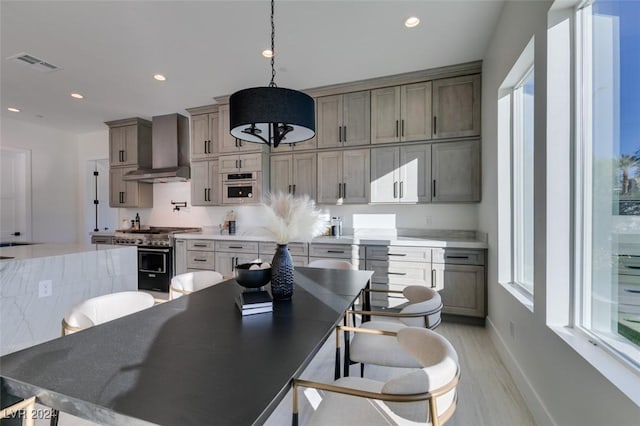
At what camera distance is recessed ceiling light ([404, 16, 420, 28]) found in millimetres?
2551

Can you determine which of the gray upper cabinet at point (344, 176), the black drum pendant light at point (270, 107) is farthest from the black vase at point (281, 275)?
the gray upper cabinet at point (344, 176)

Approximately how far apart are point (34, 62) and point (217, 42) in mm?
2249

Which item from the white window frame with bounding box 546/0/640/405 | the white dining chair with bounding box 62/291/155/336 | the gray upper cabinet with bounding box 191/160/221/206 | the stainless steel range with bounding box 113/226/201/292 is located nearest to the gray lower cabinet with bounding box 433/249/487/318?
the white window frame with bounding box 546/0/640/405

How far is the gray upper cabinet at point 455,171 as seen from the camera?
3.35 metres

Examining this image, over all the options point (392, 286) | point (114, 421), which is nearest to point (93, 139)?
point (392, 286)

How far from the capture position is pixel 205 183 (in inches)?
181

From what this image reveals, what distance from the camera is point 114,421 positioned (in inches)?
28.2

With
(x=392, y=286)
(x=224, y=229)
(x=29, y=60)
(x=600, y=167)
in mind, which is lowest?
(x=392, y=286)

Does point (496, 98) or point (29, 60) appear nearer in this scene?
point (496, 98)

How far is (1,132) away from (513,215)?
303 inches

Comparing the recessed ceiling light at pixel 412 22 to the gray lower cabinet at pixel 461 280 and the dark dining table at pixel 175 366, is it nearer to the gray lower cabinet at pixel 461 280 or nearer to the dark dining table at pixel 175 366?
the gray lower cabinet at pixel 461 280

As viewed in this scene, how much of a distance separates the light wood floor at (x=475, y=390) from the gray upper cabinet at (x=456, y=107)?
7.46 feet

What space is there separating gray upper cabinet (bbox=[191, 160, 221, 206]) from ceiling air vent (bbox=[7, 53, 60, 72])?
6.32ft

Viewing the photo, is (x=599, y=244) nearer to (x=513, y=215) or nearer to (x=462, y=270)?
(x=513, y=215)
